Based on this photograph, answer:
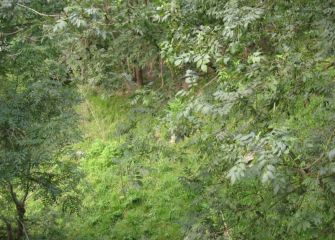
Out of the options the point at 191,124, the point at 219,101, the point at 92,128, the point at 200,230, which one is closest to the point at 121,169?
the point at 191,124

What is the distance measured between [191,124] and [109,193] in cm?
441

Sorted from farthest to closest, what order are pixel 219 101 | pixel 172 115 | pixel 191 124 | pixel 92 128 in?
pixel 92 128
pixel 191 124
pixel 172 115
pixel 219 101

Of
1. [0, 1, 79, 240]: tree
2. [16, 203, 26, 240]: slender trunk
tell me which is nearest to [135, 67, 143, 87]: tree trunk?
[0, 1, 79, 240]: tree

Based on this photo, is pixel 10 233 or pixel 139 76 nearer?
pixel 10 233

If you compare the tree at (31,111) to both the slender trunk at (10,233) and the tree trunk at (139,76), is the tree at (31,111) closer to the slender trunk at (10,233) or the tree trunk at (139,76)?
the slender trunk at (10,233)

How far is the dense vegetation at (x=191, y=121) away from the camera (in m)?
2.86

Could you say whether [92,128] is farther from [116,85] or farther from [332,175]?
[332,175]

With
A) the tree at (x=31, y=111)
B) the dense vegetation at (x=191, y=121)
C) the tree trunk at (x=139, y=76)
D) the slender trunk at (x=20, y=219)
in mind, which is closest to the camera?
the dense vegetation at (x=191, y=121)

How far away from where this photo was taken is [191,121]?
11.7 ft

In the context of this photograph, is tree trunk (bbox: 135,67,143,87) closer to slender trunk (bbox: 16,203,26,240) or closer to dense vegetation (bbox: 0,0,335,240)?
dense vegetation (bbox: 0,0,335,240)

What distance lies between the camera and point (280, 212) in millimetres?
3164

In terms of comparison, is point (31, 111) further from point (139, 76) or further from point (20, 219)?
point (139, 76)

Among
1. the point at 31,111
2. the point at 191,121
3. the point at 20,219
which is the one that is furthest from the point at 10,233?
the point at 191,121

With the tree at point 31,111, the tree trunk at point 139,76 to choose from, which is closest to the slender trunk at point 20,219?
the tree at point 31,111
